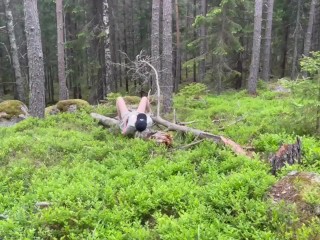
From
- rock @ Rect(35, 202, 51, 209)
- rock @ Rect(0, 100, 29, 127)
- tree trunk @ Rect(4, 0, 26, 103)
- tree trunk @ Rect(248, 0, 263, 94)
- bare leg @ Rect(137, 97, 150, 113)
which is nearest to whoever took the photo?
rock @ Rect(35, 202, 51, 209)

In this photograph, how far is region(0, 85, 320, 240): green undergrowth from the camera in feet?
14.2

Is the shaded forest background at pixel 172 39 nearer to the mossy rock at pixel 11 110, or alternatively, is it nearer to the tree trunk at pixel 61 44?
the tree trunk at pixel 61 44

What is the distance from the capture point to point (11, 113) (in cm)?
1330

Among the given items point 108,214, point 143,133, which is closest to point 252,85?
point 143,133

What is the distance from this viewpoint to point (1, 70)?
105 feet

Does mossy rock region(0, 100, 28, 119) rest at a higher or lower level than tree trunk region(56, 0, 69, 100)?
lower

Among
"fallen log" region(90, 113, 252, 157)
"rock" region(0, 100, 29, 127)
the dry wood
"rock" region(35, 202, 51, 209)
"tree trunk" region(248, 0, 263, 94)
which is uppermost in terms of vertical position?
"tree trunk" region(248, 0, 263, 94)

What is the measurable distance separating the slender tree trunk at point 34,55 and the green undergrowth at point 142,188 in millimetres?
2333

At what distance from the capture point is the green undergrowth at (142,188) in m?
4.32

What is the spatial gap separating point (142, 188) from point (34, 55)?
6.96 meters

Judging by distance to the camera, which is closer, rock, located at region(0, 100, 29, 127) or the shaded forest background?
rock, located at region(0, 100, 29, 127)

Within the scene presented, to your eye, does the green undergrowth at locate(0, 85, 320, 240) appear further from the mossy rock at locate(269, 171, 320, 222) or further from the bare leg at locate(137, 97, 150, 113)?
the bare leg at locate(137, 97, 150, 113)

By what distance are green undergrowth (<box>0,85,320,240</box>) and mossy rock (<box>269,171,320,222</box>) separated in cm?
16

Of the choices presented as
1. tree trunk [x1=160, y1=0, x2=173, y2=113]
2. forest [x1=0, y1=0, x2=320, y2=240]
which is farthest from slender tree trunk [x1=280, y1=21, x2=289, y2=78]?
tree trunk [x1=160, y1=0, x2=173, y2=113]
